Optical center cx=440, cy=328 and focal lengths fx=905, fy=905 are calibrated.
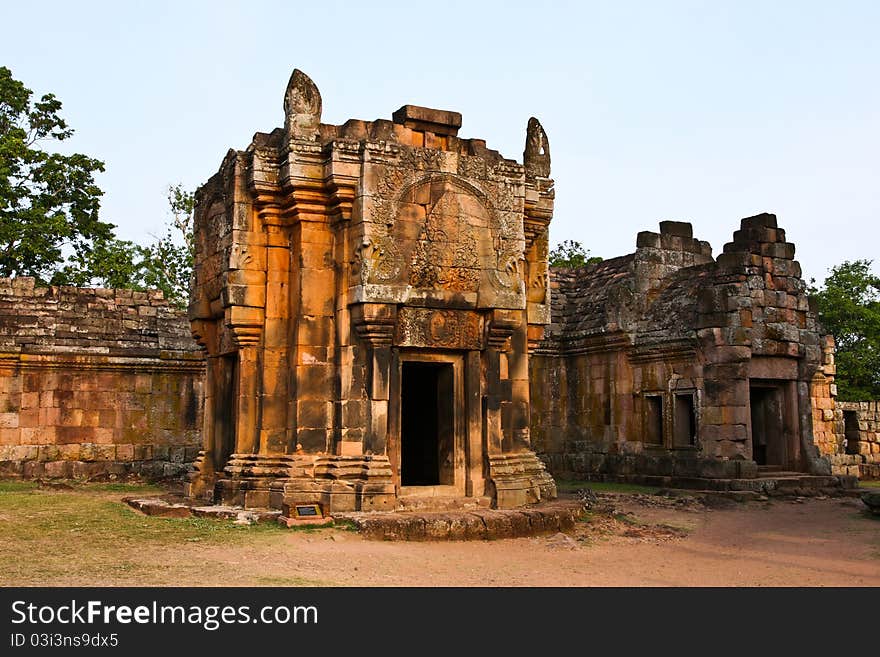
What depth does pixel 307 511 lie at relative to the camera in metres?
9.88

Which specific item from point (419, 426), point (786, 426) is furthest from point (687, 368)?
point (419, 426)

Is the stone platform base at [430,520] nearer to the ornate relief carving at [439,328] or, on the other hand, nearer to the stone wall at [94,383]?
the ornate relief carving at [439,328]

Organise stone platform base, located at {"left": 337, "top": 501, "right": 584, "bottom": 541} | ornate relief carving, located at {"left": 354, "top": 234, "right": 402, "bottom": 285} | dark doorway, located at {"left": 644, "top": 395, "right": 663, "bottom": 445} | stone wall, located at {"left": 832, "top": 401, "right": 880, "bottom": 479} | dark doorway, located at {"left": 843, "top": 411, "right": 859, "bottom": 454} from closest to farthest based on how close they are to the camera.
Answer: stone platform base, located at {"left": 337, "top": 501, "right": 584, "bottom": 541}
ornate relief carving, located at {"left": 354, "top": 234, "right": 402, "bottom": 285}
dark doorway, located at {"left": 644, "top": 395, "right": 663, "bottom": 445}
stone wall, located at {"left": 832, "top": 401, "right": 880, "bottom": 479}
dark doorway, located at {"left": 843, "top": 411, "right": 859, "bottom": 454}

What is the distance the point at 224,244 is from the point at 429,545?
15.7ft

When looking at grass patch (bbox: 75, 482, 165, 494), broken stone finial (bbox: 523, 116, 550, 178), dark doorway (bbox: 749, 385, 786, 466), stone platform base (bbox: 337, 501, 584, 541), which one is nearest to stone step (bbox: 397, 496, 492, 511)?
stone platform base (bbox: 337, 501, 584, 541)

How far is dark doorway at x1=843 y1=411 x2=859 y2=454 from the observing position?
20312mm

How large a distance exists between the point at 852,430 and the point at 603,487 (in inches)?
292

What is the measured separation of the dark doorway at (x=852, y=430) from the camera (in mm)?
20312

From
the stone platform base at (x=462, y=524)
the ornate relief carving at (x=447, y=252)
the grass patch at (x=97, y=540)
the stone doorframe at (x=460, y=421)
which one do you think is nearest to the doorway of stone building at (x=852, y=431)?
the stone platform base at (x=462, y=524)

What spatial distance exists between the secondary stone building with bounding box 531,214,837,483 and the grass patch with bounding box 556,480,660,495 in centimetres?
31

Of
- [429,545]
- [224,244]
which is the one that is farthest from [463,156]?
[429,545]

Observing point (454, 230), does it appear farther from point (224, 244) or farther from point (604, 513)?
point (604, 513)

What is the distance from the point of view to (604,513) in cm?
1170

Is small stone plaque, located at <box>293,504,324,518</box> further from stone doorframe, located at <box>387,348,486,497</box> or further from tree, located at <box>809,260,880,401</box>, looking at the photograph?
tree, located at <box>809,260,880,401</box>
